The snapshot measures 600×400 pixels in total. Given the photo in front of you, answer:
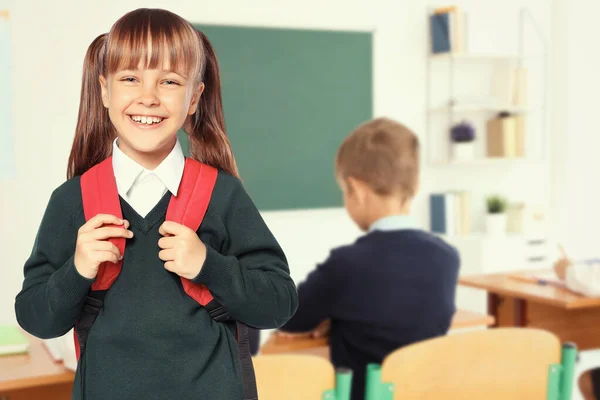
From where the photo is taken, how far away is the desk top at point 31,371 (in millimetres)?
1467

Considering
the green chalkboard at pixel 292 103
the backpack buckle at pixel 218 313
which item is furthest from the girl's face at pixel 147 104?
the green chalkboard at pixel 292 103

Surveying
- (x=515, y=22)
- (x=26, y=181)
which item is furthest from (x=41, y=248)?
(x=515, y=22)

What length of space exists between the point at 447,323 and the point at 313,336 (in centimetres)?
39

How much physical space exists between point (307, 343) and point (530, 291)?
101 centimetres

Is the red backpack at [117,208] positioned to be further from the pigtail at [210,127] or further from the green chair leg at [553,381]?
the green chair leg at [553,381]

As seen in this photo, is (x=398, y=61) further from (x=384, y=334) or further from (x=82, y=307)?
(x=82, y=307)

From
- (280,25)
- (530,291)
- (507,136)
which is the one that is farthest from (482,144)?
(530,291)

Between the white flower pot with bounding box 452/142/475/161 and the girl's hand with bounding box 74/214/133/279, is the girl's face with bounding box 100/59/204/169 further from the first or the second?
the white flower pot with bounding box 452/142/475/161

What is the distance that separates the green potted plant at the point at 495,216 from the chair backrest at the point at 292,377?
397cm

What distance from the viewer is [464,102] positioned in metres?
5.12

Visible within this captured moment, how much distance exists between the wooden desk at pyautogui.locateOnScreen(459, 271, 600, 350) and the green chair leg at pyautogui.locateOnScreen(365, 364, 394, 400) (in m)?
1.33

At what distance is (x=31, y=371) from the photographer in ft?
5.04

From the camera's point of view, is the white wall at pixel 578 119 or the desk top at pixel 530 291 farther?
the white wall at pixel 578 119

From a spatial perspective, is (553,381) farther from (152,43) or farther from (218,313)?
(152,43)
